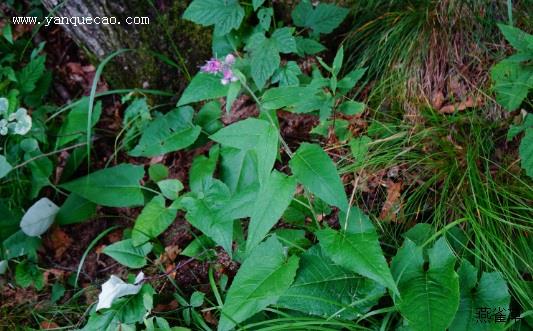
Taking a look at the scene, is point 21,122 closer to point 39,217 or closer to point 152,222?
point 39,217

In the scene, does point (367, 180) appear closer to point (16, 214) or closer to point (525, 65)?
point (525, 65)

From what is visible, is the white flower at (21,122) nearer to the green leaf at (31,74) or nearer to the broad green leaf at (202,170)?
the green leaf at (31,74)

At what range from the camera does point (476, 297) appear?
1.54 metres

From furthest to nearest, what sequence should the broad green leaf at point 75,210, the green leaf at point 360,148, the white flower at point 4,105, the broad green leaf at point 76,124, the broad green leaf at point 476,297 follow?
1. the broad green leaf at point 76,124
2. the broad green leaf at point 75,210
3. the white flower at point 4,105
4. the green leaf at point 360,148
5. the broad green leaf at point 476,297

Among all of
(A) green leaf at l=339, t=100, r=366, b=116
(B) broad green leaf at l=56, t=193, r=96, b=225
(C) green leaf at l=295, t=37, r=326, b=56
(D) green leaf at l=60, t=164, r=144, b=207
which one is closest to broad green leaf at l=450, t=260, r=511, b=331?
(A) green leaf at l=339, t=100, r=366, b=116

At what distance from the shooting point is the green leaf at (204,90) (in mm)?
2131

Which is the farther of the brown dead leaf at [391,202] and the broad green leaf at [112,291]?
the brown dead leaf at [391,202]

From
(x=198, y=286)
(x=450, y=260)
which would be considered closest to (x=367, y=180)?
(x=450, y=260)

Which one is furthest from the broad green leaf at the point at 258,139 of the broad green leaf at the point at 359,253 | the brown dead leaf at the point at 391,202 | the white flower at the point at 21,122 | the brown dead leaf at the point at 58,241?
the brown dead leaf at the point at 58,241

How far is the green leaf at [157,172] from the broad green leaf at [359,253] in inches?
38.5

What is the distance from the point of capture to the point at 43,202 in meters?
2.33

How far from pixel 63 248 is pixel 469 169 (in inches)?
73.0

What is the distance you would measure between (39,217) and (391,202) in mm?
1576

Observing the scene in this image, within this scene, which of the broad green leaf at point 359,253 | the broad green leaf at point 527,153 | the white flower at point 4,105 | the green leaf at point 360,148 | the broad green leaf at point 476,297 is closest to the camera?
the broad green leaf at point 359,253
